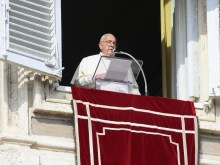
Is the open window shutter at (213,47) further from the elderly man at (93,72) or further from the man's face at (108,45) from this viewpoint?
the man's face at (108,45)

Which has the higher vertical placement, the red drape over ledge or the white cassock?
the white cassock

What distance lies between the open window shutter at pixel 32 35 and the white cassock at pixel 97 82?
463 millimetres

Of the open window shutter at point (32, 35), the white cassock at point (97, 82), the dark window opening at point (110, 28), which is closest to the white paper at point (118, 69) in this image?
the white cassock at point (97, 82)

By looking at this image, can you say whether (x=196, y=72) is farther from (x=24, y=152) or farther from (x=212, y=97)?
(x=24, y=152)

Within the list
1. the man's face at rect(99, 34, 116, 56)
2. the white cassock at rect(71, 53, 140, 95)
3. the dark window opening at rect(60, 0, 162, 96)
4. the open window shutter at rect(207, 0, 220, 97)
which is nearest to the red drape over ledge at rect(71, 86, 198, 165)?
the white cassock at rect(71, 53, 140, 95)

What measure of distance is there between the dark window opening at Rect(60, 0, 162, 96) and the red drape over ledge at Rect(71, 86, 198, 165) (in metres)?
3.52

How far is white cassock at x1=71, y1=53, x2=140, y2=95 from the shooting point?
15078 millimetres

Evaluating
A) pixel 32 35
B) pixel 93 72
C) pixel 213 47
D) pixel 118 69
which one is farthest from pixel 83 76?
pixel 213 47

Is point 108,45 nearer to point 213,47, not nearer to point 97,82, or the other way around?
Result: point 97,82

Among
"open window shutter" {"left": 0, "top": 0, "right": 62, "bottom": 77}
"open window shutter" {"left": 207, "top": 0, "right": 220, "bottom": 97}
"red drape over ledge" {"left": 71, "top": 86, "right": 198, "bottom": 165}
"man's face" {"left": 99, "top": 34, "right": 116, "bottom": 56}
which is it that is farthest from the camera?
"man's face" {"left": 99, "top": 34, "right": 116, "bottom": 56}

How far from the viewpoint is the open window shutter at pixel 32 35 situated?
14.5 meters

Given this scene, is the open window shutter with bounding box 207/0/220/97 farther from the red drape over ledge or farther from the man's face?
the man's face

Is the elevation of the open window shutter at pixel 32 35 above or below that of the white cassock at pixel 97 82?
above

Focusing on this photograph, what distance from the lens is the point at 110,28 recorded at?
1916 cm
